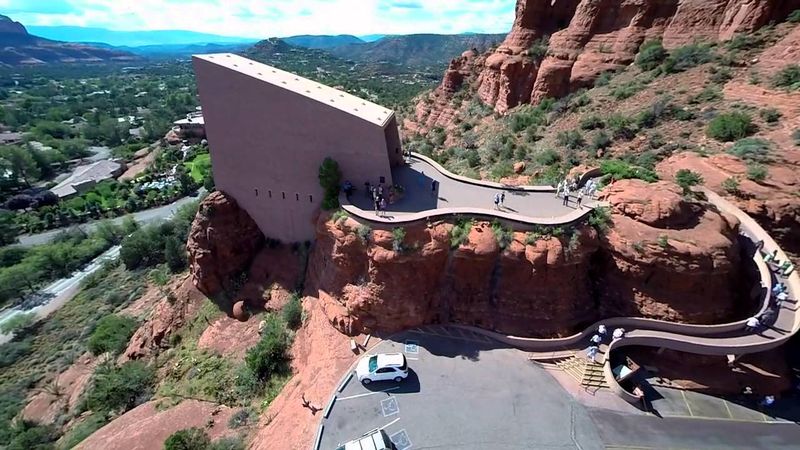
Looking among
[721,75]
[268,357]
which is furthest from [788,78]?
[268,357]

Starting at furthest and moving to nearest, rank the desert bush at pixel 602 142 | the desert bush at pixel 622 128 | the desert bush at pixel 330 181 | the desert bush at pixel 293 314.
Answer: the desert bush at pixel 602 142 → the desert bush at pixel 622 128 → the desert bush at pixel 293 314 → the desert bush at pixel 330 181

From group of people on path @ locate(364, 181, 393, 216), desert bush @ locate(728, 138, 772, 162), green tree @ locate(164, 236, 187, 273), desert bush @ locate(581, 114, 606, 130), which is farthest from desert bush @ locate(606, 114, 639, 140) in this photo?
green tree @ locate(164, 236, 187, 273)

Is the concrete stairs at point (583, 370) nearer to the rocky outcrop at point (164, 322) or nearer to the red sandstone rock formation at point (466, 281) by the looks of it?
the red sandstone rock formation at point (466, 281)

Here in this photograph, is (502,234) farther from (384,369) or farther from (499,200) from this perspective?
(384,369)

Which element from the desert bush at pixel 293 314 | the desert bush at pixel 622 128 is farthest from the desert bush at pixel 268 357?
the desert bush at pixel 622 128

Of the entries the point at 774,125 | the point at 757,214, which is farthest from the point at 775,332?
the point at 774,125

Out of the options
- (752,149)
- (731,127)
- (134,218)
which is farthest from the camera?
(134,218)

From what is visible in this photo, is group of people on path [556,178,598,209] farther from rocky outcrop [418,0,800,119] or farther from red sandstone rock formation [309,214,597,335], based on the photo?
rocky outcrop [418,0,800,119]
